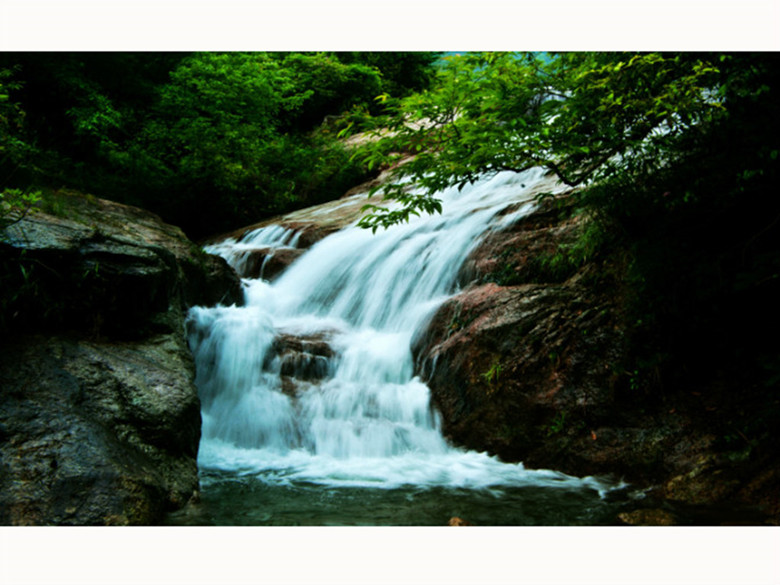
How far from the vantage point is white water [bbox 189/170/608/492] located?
13.7 feet

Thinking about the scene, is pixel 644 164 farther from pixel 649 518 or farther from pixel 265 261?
pixel 265 261

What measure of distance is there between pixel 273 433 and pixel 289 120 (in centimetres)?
973

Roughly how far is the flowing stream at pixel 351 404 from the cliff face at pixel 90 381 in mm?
440

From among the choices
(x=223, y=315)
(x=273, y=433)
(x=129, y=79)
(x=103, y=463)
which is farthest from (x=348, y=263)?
(x=129, y=79)

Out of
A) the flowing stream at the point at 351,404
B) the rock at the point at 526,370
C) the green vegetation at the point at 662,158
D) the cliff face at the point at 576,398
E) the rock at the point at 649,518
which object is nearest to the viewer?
the rock at the point at 649,518

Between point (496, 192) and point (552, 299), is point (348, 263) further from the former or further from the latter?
point (552, 299)

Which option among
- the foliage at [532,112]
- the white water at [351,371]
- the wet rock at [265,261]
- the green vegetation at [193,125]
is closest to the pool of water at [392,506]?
the white water at [351,371]

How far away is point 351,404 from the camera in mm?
4914

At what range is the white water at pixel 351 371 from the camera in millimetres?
4164

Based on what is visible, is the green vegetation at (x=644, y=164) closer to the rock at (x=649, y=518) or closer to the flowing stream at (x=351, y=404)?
the rock at (x=649, y=518)

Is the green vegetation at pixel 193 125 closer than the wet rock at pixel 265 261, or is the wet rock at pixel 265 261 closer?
the wet rock at pixel 265 261

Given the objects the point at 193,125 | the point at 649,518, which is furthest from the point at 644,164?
the point at 193,125

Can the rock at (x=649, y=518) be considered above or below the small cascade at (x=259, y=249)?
below

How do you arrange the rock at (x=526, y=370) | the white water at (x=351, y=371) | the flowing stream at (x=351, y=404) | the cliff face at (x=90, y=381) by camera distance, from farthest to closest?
the white water at (x=351, y=371) → the rock at (x=526, y=370) → the flowing stream at (x=351, y=404) → the cliff face at (x=90, y=381)
